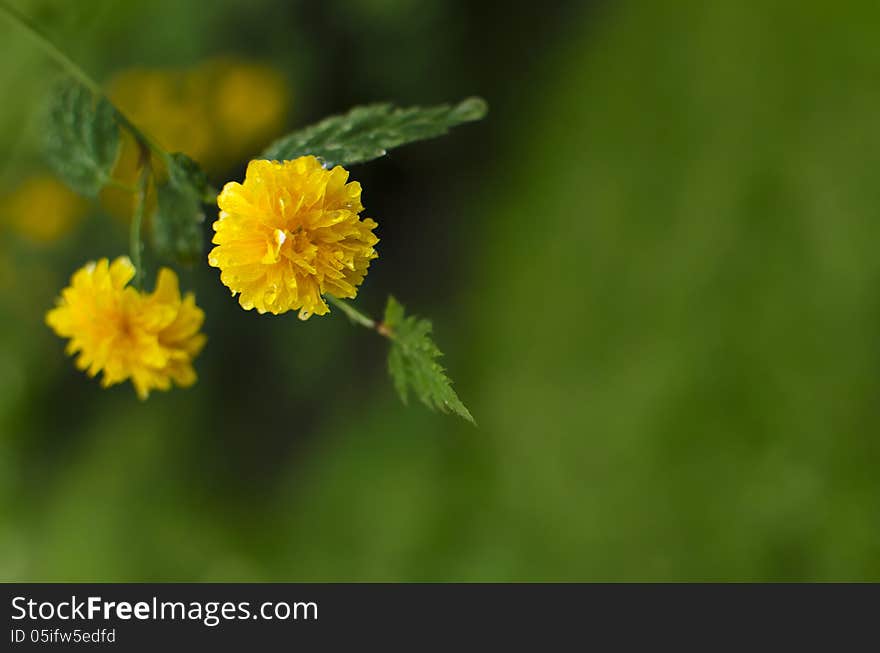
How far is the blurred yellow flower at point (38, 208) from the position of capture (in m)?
1.72

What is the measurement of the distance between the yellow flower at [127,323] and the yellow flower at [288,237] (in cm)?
20

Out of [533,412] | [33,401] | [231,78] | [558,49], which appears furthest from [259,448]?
[558,49]

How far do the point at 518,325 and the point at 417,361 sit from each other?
1128 millimetres

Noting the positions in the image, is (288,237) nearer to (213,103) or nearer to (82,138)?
(82,138)

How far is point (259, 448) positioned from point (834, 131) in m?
1.32

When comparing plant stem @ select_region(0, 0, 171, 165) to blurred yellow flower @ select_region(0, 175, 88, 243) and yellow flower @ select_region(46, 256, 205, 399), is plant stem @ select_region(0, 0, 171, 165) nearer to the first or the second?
yellow flower @ select_region(46, 256, 205, 399)

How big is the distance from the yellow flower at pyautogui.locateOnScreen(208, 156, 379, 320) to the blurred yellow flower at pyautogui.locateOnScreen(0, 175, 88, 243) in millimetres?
1242

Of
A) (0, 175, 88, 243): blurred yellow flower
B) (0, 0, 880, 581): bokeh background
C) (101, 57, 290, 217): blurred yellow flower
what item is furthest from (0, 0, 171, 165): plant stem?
(0, 175, 88, 243): blurred yellow flower

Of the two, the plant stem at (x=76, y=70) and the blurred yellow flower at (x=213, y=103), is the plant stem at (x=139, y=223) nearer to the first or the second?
the plant stem at (x=76, y=70)

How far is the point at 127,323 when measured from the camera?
821mm

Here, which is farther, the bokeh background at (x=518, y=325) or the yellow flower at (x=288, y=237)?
the bokeh background at (x=518, y=325)

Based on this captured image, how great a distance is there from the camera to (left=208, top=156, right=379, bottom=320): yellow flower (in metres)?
0.63

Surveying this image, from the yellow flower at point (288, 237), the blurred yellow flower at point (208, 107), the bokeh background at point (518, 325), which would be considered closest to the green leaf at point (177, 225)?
the yellow flower at point (288, 237)

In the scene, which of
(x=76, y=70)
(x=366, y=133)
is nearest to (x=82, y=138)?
(x=76, y=70)
